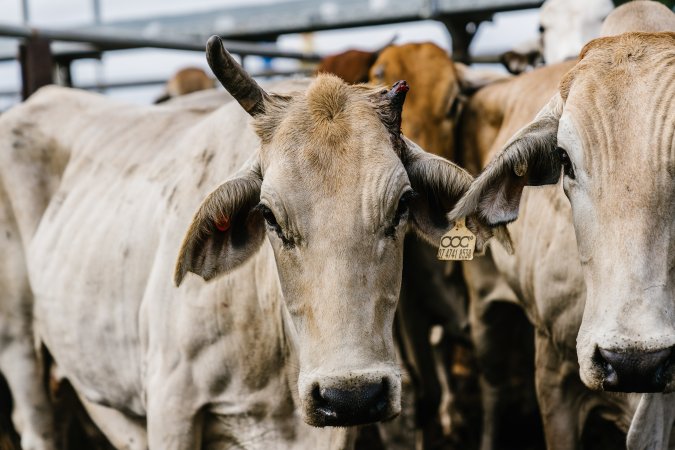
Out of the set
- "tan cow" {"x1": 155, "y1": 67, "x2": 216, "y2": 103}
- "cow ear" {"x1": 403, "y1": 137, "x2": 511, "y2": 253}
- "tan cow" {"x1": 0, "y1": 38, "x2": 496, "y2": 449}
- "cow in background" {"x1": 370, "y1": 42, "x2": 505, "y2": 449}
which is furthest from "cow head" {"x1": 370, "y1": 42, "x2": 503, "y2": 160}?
"tan cow" {"x1": 155, "y1": 67, "x2": 216, "y2": 103}

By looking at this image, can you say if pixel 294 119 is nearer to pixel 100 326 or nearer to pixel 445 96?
pixel 100 326

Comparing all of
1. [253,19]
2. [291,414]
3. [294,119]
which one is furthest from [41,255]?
[253,19]

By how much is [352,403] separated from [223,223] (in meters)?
0.91

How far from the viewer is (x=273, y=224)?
341 cm

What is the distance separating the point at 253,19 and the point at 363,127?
617 cm

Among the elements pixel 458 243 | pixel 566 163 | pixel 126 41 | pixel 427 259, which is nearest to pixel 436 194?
pixel 458 243

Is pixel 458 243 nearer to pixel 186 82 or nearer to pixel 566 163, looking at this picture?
pixel 566 163

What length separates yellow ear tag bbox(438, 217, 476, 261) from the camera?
3594 millimetres

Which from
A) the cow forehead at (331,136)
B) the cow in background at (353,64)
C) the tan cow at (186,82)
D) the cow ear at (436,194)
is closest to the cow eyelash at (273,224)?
the cow forehead at (331,136)

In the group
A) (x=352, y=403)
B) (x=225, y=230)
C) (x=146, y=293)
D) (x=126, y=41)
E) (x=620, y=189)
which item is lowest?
(x=146, y=293)

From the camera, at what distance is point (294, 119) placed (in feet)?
11.3

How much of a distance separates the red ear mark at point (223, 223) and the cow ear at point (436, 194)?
2.16 feet

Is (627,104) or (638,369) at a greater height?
(627,104)

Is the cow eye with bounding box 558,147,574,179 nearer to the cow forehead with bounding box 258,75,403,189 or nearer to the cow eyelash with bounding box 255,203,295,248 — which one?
the cow forehead with bounding box 258,75,403,189
